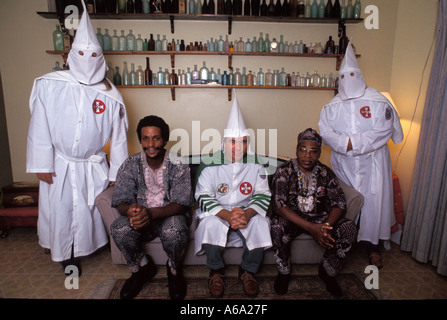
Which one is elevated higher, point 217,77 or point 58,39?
point 58,39

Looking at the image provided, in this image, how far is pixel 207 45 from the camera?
3.32 metres

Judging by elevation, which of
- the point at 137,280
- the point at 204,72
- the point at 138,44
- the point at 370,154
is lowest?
the point at 137,280

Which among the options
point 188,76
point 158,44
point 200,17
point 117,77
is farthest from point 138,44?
point 200,17

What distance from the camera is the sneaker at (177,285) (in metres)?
1.83

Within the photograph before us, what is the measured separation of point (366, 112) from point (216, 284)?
188 centimetres

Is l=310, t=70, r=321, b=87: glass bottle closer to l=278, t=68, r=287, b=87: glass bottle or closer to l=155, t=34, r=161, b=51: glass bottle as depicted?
l=278, t=68, r=287, b=87: glass bottle

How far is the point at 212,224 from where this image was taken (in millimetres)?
1925

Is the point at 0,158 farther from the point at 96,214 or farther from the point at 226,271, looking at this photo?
the point at 226,271

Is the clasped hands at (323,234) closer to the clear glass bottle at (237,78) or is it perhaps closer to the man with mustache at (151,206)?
the man with mustache at (151,206)

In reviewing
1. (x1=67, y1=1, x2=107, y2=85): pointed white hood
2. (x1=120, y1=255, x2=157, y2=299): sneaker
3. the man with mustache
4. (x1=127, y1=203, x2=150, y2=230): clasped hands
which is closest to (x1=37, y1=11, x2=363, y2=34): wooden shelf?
(x1=67, y1=1, x2=107, y2=85): pointed white hood

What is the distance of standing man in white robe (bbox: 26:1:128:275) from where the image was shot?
202cm

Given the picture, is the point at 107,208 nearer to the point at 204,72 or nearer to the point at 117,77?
the point at 117,77

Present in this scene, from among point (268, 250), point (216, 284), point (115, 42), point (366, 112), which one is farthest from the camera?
point (115, 42)

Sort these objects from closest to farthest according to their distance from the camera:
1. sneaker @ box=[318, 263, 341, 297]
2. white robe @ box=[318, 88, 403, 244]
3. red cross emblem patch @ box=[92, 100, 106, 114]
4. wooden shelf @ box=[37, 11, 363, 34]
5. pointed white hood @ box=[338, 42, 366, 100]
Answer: sneaker @ box=[318, 263, 341, 297]
red cross emblem patch @ box=[92, 100, 106, 114]
white robe @ box=[318, 88, 403, 244]
pointed white hood @ box=[338, 42, 366, 100]
wooden shelf @ box=[37, 11, 363, 34]
